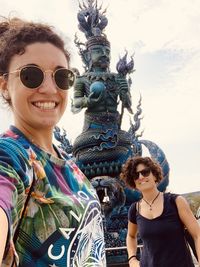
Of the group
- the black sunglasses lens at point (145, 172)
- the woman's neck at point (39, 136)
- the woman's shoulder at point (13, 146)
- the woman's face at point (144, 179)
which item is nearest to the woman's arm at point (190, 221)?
the woman's face at point (144, 179)

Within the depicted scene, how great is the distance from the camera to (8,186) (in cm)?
93

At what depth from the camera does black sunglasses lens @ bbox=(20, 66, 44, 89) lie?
1.28 metres

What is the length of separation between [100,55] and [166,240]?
1089 cm

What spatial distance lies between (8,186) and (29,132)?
409 millimetres

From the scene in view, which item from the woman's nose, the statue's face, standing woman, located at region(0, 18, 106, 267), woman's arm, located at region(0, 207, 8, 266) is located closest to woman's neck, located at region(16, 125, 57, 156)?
standing woman, located at region(0, 18, 106, 267)

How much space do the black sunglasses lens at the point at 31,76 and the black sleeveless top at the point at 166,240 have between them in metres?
1.98

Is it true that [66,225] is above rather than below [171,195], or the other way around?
below

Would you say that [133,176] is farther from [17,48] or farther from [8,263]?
[8,263]

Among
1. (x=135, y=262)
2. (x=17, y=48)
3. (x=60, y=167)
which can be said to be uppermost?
(x=17, y=48)

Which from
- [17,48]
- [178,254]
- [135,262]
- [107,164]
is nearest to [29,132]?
[17,48]

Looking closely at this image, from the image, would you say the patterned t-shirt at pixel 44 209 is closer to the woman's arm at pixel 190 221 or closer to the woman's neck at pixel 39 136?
the woman's neck at pixel 39 136

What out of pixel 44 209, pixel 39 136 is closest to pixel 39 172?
pixel 44 209

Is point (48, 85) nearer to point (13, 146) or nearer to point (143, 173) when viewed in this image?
point (13, 146)

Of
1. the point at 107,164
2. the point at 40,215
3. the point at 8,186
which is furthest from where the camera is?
the point at 107,164
